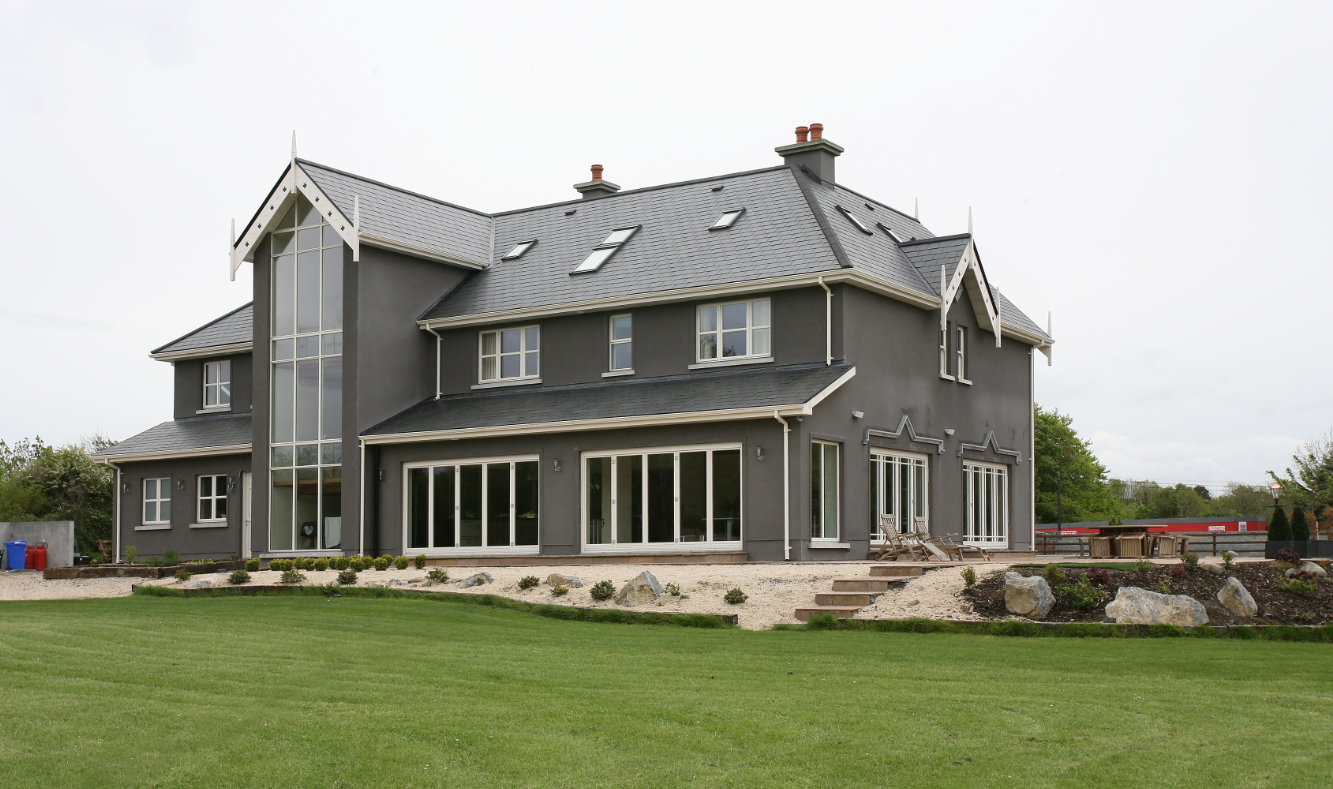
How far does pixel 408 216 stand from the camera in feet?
94.9

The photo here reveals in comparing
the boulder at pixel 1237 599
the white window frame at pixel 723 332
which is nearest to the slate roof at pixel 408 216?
the white window frame at pixel 723 332

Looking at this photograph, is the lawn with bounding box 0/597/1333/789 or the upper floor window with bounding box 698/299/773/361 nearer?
the lawn with bounding box 0/597/1333/789

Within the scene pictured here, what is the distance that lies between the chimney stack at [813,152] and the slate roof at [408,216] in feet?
25.1

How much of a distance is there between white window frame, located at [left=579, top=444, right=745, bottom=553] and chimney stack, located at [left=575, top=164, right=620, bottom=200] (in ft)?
33.4

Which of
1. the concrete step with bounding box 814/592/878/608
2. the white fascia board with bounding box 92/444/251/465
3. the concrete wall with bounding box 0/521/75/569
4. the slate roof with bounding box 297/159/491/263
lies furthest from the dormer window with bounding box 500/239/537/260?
the concrete step with bounding box 814/592/878/608

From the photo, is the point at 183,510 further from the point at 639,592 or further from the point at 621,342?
the point at 639,592

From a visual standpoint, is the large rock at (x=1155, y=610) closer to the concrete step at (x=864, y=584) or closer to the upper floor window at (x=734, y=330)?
the concrete step at (x=864, y=584)

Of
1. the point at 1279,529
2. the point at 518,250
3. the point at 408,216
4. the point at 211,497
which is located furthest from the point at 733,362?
the point at 211,497

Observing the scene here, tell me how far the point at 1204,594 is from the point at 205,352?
1014 inches

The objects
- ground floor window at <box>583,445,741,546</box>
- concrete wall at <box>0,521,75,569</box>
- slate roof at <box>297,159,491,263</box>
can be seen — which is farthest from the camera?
concrete wall at <box>0,521,75,569</box>

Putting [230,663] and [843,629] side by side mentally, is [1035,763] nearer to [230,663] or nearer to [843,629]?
[230,663]

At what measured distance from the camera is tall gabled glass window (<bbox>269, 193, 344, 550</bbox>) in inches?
1069

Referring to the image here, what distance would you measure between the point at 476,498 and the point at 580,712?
1686cm

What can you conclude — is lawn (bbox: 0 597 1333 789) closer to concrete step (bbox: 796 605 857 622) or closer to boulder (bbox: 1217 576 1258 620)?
→ boulder (bbox: 1217 576 1258 620)
